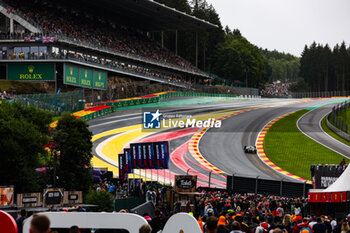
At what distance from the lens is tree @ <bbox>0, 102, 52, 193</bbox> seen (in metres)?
29.1

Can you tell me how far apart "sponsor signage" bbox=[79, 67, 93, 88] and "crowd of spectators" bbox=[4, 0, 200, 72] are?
4120mm

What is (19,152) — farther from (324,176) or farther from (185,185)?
(324,176)

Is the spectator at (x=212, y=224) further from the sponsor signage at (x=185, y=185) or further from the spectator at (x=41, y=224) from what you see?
the sponsor signage at (x=185, y=185)

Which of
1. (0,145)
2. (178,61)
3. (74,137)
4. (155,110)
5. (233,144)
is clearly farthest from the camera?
(178,61)

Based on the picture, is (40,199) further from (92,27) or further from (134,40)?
(134,40)

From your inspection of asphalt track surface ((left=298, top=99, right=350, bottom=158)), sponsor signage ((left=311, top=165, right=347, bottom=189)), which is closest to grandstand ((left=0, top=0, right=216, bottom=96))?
asphalt track surface ((left=298, top=99, right=350, bottom=158))

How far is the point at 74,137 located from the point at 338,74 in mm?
123168

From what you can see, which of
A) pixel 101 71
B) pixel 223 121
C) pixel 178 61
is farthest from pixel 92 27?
pixel 223 121

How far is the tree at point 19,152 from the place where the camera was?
1145 inches

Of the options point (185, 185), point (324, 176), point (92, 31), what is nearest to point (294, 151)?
point (324, 176)

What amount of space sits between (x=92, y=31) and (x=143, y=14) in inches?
443

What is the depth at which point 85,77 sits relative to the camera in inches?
2783

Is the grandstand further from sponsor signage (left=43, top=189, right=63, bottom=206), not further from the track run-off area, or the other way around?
sponsor signage (left=43, top=189, right=63, bottom=206)

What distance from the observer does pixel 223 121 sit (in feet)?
198
